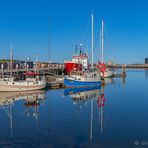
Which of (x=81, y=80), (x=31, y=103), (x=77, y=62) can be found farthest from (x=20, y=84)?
(x=77, y=62)

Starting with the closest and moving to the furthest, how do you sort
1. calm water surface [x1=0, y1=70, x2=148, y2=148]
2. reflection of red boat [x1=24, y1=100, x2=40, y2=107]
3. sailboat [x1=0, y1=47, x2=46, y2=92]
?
calm water surface [x1=0, y1=70, x2=148, y2=148], reflection of red boat [x1=24, y1=100, x2=40, y2=107], sailboat [x1=0, y1=47, x2=46, y2=92]

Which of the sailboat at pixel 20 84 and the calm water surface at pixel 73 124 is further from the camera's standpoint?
the sailboat at pixel 20 84

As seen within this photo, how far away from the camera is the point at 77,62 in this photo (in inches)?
3792

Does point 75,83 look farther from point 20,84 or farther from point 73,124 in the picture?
point 73,124

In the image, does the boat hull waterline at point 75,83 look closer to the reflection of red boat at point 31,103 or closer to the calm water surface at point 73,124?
the calm water surface at point 73,124

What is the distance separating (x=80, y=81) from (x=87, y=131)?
41.1 m

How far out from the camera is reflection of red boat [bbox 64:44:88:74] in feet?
306

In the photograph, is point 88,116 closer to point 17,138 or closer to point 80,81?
point 17,138

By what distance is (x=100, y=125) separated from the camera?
2689 centimetres

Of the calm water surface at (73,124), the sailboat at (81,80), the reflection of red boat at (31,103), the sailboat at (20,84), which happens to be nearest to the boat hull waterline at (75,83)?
the sailboat at (81,80)

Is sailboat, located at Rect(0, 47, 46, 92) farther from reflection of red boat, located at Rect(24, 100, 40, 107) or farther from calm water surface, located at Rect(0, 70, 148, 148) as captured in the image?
reflection of red boat, located at Rect(24, 100, 40, 107)

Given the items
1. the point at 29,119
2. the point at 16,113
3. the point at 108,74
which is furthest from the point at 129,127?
the point at 108,74

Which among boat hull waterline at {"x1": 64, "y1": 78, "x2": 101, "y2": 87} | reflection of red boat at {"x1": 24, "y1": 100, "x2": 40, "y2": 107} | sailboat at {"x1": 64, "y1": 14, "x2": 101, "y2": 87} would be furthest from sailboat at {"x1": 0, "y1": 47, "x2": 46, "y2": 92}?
reflection of red boat at {"x1": 24, "y1": 100, "x2": 40, "y2": 107}

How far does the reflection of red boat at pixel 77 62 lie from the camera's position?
93.3m
